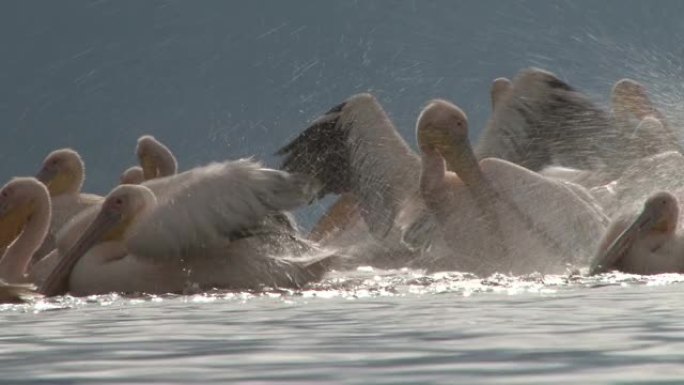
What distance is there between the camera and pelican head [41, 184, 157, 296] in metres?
10.1

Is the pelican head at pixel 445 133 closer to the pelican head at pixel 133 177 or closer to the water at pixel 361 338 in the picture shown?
the pelican head at pixel 133 177

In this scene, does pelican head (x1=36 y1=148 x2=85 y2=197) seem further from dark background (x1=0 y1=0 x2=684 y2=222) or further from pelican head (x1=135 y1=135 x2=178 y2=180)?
dark background (x1=0 y1=0 x2=684 y2=222)

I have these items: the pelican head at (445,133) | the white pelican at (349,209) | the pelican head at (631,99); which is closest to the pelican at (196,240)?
the white pelican at (349,209)

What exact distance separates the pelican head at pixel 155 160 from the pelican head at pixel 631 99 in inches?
140

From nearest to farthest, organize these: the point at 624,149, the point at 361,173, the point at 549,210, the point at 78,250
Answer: the point at 78,250 < the point at 549,210 < the point at 361,173 < the point at 624,149

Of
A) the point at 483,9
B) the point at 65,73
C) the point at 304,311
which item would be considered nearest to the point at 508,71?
the point at 483,9

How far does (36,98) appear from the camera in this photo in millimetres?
90312

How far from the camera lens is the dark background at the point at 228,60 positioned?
3374 inches

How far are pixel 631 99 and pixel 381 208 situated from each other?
4856 millimetres

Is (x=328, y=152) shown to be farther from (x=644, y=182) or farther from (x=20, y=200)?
(x=20, y=200)

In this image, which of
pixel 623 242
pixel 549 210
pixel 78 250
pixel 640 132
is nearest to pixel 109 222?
pixel 78 250

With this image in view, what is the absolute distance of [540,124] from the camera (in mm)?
13961

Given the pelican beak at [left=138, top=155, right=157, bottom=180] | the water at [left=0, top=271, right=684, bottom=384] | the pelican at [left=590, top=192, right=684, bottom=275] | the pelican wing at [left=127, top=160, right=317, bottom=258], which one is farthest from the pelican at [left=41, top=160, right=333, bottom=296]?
the pelican beak at [left=138, top=155, right=157, bottom=180]

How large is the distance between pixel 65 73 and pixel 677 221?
81456 mm
